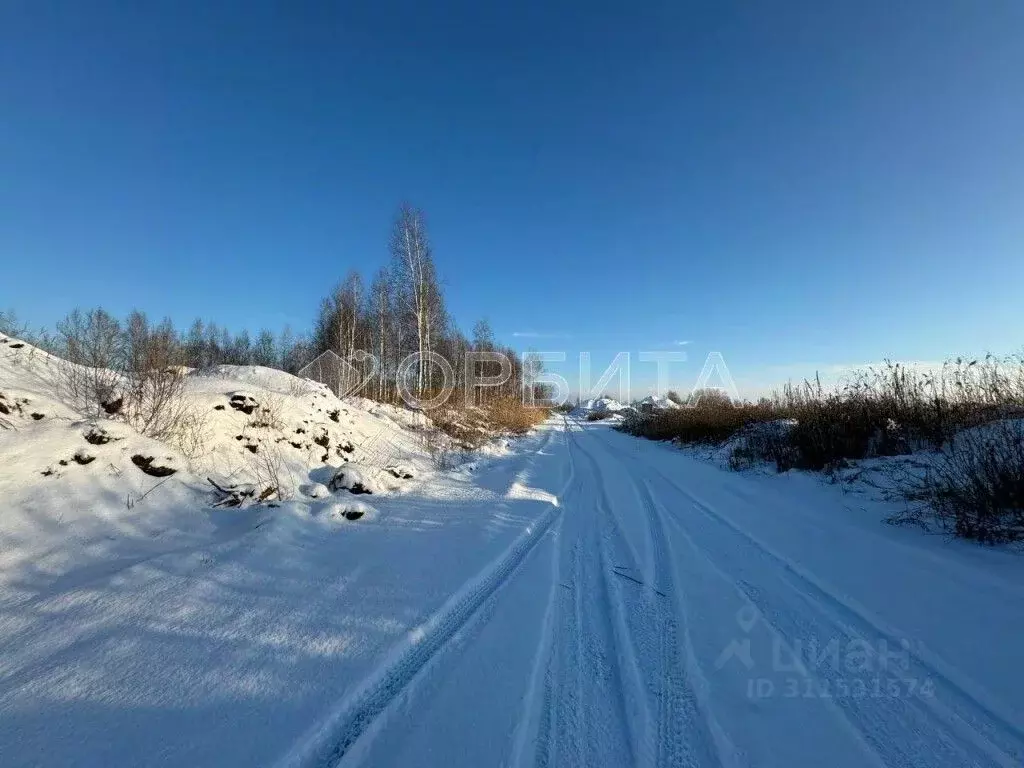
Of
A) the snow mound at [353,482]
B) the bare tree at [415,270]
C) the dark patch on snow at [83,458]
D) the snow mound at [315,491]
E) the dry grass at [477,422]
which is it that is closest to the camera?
the dark patch on snow at [83,458]

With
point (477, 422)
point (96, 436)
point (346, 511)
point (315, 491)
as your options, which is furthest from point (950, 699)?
point (477, 422)

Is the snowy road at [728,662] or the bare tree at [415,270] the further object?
the bare tree at [415,270]

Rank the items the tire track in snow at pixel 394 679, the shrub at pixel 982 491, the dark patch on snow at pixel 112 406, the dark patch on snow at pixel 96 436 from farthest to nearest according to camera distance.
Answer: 1. the dark patch on snow at pixel 112 406
2. the dark patch on snow at pixel 96 436
3. the shrub at pixel 982 491
4. the tire track in snow at pixel 394 679

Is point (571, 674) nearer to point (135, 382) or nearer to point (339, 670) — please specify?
point (339, 670)

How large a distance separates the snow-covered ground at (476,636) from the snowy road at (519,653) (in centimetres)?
1

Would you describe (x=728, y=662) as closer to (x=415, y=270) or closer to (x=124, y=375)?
(x=124, y=375)

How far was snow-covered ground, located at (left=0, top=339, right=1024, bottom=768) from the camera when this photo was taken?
180 cm

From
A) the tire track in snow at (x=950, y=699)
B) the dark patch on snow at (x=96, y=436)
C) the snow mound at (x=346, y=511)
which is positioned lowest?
the tire track in snow at (x=950, y=699)

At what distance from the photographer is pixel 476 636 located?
259 centimetres

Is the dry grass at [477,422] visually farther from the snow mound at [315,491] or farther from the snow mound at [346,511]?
the snow mound at [346,511]

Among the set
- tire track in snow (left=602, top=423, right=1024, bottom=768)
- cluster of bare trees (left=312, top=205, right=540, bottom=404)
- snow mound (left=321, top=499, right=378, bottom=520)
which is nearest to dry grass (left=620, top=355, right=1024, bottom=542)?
tire track in snow (left=602, top=423, right=1024, bottom=768)

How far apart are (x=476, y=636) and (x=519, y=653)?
0.32m

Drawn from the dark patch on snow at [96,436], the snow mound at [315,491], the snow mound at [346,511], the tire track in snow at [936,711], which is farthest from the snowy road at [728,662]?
the dark patch on snow at [96,436]

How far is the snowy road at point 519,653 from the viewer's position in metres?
1.78
